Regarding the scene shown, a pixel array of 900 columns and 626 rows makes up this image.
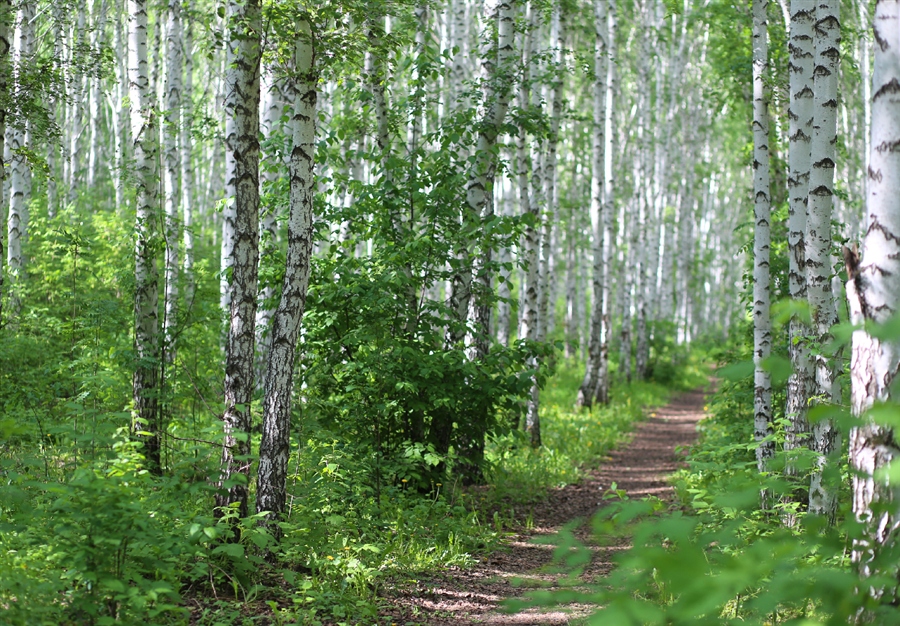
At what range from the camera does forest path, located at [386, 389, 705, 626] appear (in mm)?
5228

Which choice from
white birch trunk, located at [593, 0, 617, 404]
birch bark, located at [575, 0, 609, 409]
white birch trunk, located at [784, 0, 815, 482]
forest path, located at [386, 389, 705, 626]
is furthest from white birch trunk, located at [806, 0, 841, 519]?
white birch trunk, located at [593, 0, 617, 404]

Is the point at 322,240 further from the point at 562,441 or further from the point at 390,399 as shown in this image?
the point at 562,441

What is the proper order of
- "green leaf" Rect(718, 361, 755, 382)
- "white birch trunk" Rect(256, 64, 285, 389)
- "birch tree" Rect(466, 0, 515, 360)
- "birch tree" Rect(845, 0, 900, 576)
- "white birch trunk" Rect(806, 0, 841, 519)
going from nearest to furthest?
"green leaf" Rect(718, 361, 755, 382)
"birch tree" Rect(845, 0, 900, 576)
"white birch trunk" Rect(806, 0, 841, 519)
"white birch trunk" Rect(256, 64, 285, 389)
"birch tree" Rect(466, 0, 515, 360)

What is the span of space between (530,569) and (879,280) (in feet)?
14.0

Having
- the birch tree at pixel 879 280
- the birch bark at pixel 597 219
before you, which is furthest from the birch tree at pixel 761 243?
the birch bark at pixel 597 219

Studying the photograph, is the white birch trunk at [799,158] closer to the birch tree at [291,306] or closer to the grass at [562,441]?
the grass at [562,441]

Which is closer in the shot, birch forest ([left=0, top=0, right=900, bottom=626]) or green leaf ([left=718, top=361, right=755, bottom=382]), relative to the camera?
green leaf ([left=718, top=361, right=755, bottom=382])

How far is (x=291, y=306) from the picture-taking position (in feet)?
18.3

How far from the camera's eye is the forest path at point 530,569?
206 inches

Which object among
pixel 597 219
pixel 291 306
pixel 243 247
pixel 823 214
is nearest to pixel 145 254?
pixel 243 247

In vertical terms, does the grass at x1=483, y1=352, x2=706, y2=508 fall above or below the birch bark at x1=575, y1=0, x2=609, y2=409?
below

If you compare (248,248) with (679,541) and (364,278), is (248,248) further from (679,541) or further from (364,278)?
(679,541)

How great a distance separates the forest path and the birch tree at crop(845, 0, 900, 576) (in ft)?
4.28

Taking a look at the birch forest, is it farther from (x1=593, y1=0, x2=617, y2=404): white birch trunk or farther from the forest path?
(x1=593, y1=0, x2=617, y2=404): white birch trunk
